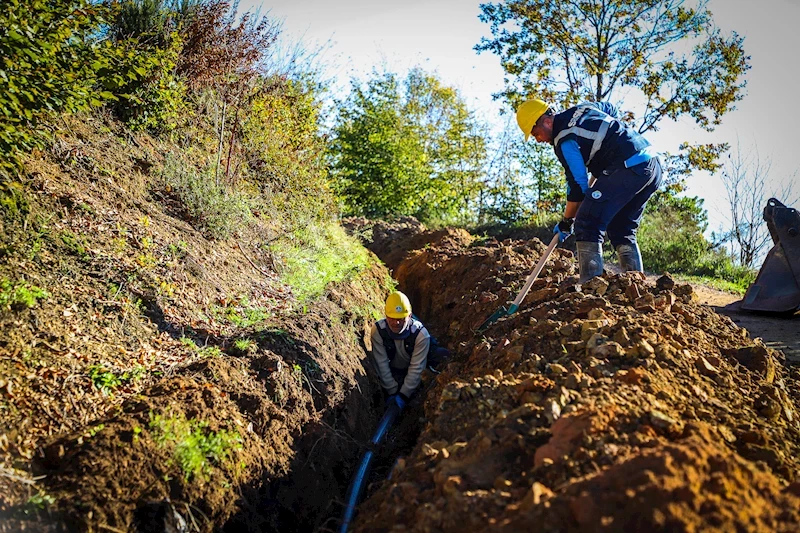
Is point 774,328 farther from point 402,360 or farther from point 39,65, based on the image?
point 39,65

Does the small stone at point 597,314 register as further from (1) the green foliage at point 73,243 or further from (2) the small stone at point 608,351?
(1) the green foliage at point 73,243

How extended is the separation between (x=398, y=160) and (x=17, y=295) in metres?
14.1

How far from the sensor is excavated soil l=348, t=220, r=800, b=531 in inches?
84.0

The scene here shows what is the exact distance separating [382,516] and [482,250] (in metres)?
7.21

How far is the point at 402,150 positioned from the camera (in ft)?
57.3

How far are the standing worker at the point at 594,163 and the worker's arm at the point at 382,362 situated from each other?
233 cm

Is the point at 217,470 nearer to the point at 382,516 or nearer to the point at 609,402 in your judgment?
the point at 382,516

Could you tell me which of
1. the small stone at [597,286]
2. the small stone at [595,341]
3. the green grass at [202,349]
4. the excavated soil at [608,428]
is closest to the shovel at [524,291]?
the excavated soil at [608,428]

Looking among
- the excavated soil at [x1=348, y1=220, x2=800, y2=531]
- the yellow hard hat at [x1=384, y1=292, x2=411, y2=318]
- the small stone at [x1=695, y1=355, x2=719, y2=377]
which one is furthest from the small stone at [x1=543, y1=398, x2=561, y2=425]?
the yellow hard hat at [x1=384, y1=292, x2=411, y2=318]

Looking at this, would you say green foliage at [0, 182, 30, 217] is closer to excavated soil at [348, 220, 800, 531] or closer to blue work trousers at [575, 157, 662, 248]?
excavated soil at [348, 220, 800, 531]

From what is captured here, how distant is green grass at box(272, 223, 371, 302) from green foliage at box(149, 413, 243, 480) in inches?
118

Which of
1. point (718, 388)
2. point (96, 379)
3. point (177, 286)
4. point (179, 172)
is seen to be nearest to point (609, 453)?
point (718, 388)

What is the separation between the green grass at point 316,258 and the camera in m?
7.29

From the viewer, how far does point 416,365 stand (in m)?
6.11
